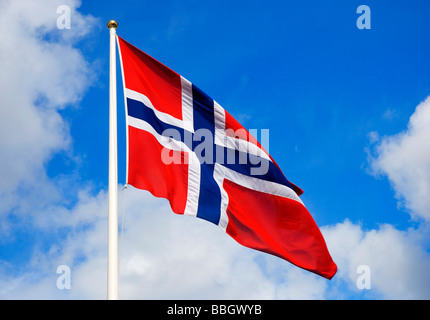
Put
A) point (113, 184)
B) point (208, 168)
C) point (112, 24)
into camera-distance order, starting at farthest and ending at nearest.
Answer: point (208, 168) → point (112, 24) → point (113, 184)

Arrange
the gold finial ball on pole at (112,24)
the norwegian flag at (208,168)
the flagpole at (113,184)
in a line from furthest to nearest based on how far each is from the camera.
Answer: the gold finial ball on pole at (112,24)
the norwegian flag at (208,168)
the flagpole at (113,184)

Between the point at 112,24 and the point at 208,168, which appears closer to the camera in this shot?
the point at 112,24

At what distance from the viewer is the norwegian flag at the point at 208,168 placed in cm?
1294

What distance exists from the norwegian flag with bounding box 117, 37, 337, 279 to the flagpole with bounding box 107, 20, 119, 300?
0.30 m

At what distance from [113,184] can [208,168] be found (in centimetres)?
329

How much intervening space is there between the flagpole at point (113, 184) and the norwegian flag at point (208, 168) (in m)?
0.30

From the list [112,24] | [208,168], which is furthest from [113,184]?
[112,24]

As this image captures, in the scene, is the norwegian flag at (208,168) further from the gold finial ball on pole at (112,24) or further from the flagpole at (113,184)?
the gold finial ball on pole at (112,24)

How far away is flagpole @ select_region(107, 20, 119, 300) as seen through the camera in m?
10.5

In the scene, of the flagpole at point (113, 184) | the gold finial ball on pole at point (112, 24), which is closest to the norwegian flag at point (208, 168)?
the flagpole at point (113, 184)

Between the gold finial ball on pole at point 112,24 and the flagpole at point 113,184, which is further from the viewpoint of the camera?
the gold finial ball on pole at point 112,24

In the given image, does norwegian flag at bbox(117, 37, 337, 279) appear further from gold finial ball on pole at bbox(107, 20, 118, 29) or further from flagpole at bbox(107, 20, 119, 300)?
gold finial ball on pole at bbox(107, 20, 118, 29)

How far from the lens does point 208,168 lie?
14273mm

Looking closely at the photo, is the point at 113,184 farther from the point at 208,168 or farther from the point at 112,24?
the point at 112,24
